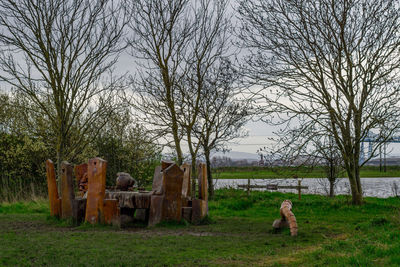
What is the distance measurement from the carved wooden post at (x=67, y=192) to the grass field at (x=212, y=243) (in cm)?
36

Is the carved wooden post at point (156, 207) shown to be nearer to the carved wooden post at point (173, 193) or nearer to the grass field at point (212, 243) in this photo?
the carved wooden post at point (173, 193)

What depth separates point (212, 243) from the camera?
795cm

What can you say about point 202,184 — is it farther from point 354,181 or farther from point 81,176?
point 354,181

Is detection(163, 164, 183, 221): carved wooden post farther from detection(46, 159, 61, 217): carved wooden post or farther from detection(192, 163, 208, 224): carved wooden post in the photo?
detection(46, 159, 61, 217): carved wooden post

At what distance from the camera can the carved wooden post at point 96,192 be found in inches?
A: 403

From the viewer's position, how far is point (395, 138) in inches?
521

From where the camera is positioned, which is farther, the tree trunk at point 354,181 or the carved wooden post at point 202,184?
the tree trunk at point 354,181

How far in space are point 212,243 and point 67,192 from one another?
463 cm

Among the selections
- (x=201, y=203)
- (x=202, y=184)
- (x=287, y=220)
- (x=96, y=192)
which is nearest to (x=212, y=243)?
(x=287, y=220)

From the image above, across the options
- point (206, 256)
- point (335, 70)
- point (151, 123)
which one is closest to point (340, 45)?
point (335, 70)

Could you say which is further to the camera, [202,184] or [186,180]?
[186,180]

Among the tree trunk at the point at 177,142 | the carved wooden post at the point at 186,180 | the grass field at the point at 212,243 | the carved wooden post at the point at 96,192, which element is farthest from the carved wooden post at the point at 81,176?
the tree trunk at the point at 177,142

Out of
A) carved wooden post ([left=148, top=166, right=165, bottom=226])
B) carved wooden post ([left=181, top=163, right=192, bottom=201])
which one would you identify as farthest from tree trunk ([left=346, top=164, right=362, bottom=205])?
carved wooden post ([left=148, top=166, right=165, bottom=226])

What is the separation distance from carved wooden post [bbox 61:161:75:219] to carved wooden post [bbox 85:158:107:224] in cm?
70
